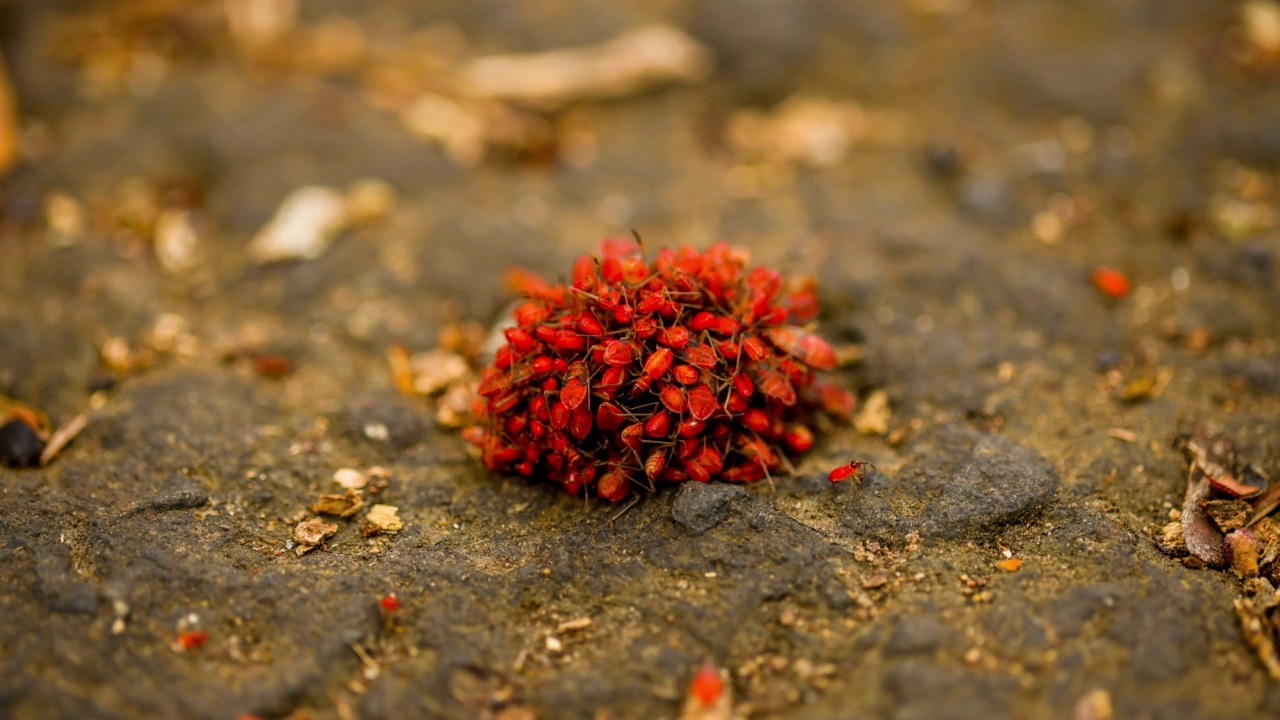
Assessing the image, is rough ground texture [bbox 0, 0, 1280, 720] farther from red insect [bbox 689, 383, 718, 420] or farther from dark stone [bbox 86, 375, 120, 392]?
red insect [bbox 689, 383, 718, 420]

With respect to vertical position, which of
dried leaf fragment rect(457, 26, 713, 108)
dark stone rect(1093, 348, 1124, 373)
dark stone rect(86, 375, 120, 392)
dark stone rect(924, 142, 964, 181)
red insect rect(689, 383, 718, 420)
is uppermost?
dried leaf fragment rect(457, 26, 713, 108)

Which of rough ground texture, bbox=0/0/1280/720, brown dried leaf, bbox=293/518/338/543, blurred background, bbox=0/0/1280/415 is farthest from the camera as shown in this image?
blurred background, bbox=0/0/1280/415

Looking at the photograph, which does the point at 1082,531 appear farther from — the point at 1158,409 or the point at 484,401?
the point at 484,401

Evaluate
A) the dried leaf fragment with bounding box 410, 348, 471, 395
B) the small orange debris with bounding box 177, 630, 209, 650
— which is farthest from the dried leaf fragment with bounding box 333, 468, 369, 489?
the small orange debris with bounding box 177, 630, 209, 650

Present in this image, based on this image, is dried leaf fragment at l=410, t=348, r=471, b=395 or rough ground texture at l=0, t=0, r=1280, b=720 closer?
rough ground texture at l=0, t=0, r=1280, b=720

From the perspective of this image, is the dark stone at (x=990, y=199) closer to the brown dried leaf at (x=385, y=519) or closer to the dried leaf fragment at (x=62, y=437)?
the brown dried leaf at (x=385, y=519)

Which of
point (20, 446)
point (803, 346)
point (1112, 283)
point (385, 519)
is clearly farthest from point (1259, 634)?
point (20, 446)

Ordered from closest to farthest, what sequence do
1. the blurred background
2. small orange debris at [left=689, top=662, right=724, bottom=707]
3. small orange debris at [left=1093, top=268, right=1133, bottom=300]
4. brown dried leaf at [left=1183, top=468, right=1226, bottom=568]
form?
small orange debris at [left=689, top=662, right=724, bottom=707] < brown dried leaf at [left=1183, top=468, right=1226, bottom=568] < small orange debris at [left=1093, top=268, right=1133, bottom=300] < the blurred background

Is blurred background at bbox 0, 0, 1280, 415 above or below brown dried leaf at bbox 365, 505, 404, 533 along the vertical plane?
above
